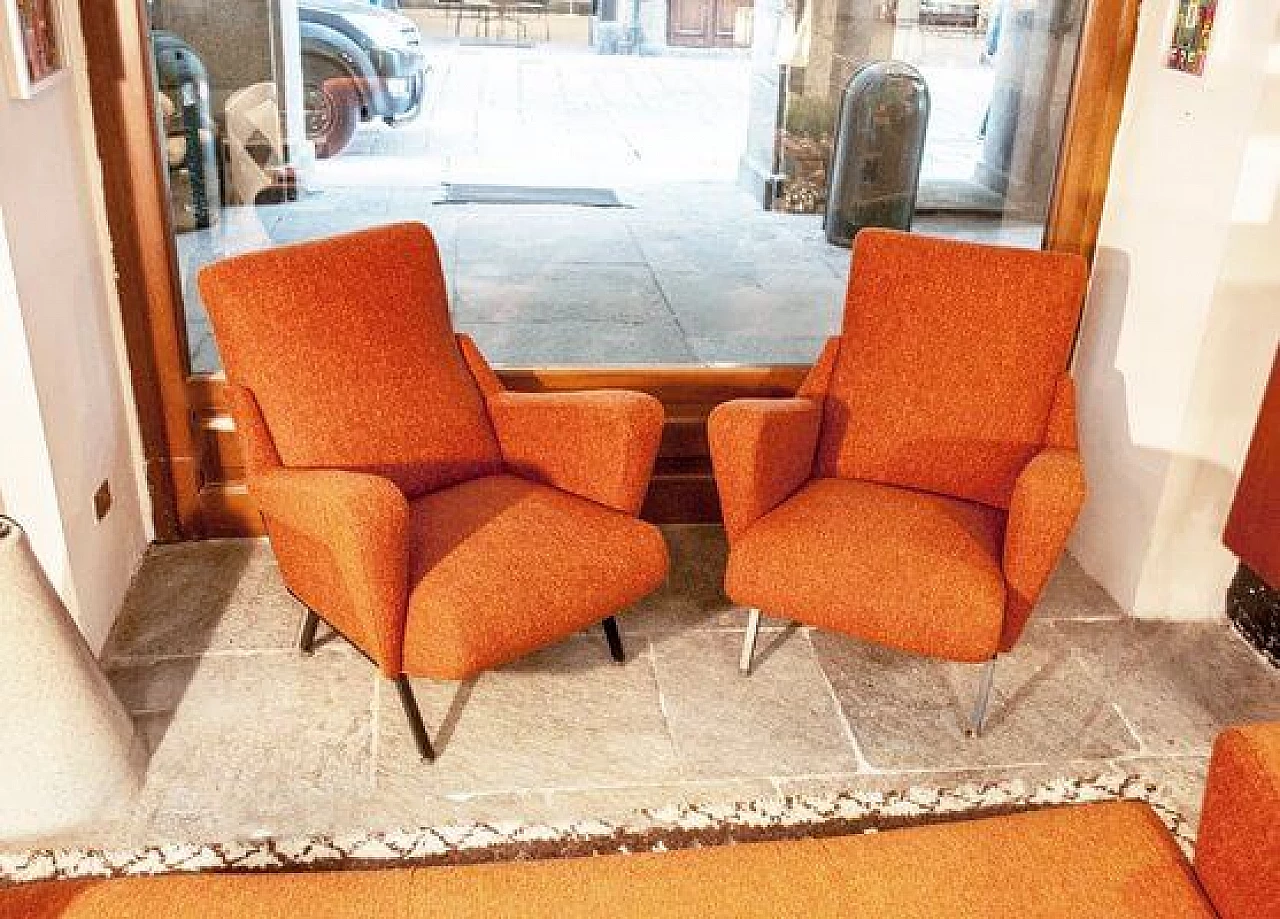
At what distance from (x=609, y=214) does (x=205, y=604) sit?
181 centimetres

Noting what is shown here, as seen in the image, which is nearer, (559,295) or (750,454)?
(750,454)

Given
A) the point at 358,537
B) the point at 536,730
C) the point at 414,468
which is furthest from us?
the point at 414,468

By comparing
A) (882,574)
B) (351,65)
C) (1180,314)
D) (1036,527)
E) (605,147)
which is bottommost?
(882,574)

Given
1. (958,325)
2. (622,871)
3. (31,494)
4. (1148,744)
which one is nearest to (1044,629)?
(1148,744)

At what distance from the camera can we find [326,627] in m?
2.74

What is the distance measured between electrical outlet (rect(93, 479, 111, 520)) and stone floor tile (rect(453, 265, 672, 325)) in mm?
1109

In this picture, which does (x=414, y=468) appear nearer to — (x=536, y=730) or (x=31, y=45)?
(x=536, y=730)

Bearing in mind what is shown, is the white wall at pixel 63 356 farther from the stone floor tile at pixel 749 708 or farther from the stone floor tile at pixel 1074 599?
the stone floor tile at pixel 1074 599

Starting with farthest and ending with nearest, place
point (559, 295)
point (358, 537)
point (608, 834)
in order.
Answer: point (559, 295) < point (608, 834) < point (358, 537)

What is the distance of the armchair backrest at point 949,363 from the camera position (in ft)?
8.58

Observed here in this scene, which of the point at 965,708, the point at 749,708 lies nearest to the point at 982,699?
the point at 965,708

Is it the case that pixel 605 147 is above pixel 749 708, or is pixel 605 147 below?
above

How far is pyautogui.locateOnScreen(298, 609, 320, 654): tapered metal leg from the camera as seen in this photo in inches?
102

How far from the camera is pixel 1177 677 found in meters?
2.69
